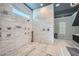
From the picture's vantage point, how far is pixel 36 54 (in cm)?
197

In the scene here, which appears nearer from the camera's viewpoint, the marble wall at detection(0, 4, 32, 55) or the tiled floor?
the marble wall at detection(0, 4, 32, 55)

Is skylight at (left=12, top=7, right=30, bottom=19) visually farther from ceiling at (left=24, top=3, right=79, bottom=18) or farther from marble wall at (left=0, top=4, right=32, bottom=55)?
ceiling at (left=24, top=3, right=79, bottom=18)

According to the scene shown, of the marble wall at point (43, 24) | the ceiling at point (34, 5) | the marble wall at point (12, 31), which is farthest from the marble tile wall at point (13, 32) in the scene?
the ceiling at point (34, 5)

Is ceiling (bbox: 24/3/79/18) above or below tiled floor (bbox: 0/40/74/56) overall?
above

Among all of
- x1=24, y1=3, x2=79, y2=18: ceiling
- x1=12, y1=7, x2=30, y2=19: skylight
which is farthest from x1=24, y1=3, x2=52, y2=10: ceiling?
x1=12, y1=7, x2=30, y2=19: skylight

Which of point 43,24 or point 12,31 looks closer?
point 12,31

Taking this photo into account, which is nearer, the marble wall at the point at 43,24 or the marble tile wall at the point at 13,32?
the marble tile wall at the point at 13,32

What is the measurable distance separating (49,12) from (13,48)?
0.99 meters

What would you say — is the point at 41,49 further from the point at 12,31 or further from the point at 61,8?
the point at 61,8

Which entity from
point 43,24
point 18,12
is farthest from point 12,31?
point 43,24

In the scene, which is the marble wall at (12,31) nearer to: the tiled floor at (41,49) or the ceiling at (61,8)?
the tiled floor at (41,49)

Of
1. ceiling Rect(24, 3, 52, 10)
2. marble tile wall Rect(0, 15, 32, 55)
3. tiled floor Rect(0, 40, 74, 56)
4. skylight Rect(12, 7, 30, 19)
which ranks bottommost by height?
tiled floor Rect(0, 40, 74, 56)

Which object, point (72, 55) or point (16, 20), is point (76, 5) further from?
point (16, 20)

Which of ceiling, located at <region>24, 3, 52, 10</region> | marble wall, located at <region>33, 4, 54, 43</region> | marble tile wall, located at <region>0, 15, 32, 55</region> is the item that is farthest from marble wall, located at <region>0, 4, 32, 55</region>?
ceiling, located at <region>24, 3, 52, 10</region>
